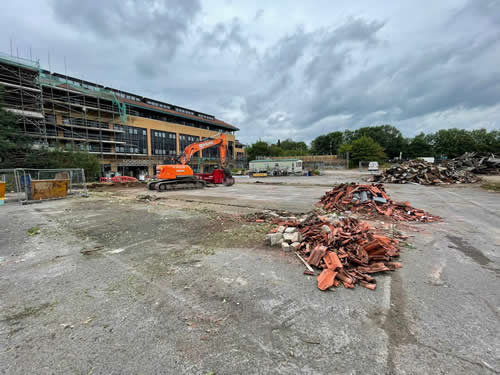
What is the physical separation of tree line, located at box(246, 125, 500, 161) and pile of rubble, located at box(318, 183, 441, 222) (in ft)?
215

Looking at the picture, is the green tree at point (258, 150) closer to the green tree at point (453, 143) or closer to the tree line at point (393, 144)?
the tree line at point (393, 144)

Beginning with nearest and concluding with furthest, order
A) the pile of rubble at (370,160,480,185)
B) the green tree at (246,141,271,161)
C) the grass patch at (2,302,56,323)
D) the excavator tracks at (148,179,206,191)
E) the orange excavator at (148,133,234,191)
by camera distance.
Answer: the grass patch at (2,302,56,323) < the excavator tracks at (148,179,206,191) < the orange excavator at (148,133,234,191) < the pile of rubble at (370,160,480,185) < the green tree at (246,141,271,161)

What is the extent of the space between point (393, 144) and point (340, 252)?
115 metres

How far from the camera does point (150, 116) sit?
174 feet

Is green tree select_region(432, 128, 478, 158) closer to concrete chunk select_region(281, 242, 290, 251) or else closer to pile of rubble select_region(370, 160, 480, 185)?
pile of rubble select_region(370, 160, 480, 185)

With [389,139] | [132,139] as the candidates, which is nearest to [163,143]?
[132,139]

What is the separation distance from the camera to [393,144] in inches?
3824

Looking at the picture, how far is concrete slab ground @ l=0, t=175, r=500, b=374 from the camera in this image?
2072 mm

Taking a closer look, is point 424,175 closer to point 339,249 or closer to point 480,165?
point 480,165

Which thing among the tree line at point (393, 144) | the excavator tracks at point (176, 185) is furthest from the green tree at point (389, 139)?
the excavator tracks at point (176, 185)

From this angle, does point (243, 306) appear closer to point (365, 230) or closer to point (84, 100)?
point (365, 230)

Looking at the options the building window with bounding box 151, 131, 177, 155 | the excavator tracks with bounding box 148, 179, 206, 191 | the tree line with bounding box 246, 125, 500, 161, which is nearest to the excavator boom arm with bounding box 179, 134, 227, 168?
the excavator tracks with bounding box 148, 179, 206, 191

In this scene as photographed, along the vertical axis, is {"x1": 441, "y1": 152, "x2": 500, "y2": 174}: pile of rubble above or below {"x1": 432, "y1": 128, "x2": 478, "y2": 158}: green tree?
below

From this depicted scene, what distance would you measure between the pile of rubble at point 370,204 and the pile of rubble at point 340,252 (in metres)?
3.33
